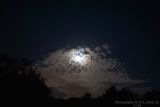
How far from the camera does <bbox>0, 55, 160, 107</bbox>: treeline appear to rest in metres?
45.0

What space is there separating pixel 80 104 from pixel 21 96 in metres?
8.03

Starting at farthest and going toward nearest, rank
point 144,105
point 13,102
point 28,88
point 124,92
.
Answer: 1. point 124,92
2. point 28,88
3. point 144,105
4. point 13,102

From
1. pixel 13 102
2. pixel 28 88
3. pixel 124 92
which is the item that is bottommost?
pixel 13 102

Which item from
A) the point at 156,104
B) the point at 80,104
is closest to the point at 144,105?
the point at 156,104

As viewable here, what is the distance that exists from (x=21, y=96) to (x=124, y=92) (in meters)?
24.8

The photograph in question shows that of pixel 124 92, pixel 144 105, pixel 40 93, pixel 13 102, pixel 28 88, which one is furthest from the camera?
pixel 124 92

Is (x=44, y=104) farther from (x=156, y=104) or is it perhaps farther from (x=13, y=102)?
(x=156, y=104)

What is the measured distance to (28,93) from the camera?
48812 mm

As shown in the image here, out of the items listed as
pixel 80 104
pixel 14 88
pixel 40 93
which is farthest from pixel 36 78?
pixel 80 104

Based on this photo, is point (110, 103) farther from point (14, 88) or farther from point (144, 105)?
point (14, 88)

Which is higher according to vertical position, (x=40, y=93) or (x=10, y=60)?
(x=10, y=60)

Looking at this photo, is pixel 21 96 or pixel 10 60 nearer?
pixel 21 96

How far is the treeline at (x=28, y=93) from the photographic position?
148 ft

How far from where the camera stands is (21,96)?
151 feet
